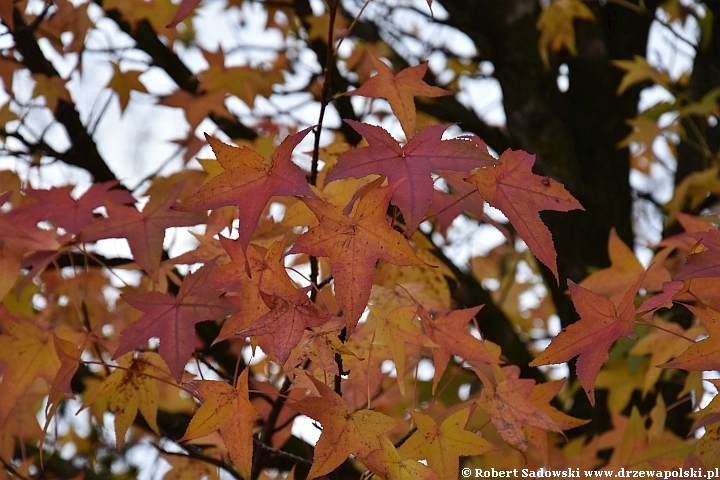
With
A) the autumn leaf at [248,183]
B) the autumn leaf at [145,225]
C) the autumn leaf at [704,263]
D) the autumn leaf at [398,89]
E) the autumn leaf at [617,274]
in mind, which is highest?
the autumn leaf at [248,183]

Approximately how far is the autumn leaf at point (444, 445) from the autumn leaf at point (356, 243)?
0.79 ft

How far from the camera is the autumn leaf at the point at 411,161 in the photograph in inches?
26.1

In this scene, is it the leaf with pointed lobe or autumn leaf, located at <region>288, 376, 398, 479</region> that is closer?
autumn leaf, located at <region>288, 376, 398, 479</region>

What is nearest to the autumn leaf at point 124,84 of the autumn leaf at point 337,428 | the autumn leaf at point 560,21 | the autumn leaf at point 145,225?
the autumn leaf at point 145,225

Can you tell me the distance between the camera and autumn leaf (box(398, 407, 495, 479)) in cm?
81

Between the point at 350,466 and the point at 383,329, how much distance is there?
742mm

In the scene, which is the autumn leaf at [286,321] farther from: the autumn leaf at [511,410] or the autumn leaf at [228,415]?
the autumn leaf at [511,410]

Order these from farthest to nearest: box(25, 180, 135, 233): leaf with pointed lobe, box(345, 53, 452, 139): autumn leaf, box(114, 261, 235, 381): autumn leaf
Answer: box(25, 180, 135, 233): leaf with pointed lobe → box(345, 53, 452, 139): autumn leaf → box(114, 261, 235, 381): autumn leaf

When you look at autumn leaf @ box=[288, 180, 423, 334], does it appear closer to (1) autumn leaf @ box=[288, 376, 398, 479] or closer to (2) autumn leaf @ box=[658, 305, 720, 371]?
(1) autumn leaf @ box=[288, 376, 398, 479]

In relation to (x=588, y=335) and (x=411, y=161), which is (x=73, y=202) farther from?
(x=588, y=335)

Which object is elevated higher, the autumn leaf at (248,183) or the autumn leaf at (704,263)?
the autumn leaf at (248,183)

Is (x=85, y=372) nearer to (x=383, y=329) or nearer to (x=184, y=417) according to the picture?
(x=184, y=417)

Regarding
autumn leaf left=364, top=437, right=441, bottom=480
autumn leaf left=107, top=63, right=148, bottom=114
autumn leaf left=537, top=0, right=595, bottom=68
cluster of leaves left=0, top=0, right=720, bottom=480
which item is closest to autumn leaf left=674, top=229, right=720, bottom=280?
cluster of leaves left=0, top=0, right=720, bottom=480

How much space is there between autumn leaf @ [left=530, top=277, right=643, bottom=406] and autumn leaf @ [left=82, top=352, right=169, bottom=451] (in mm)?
520
